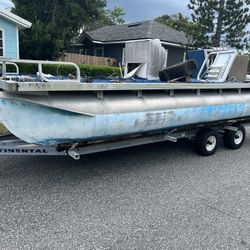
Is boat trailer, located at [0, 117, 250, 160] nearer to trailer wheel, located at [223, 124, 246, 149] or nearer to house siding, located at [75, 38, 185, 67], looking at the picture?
trailer wheel, located at [223, 124, 246, 149]

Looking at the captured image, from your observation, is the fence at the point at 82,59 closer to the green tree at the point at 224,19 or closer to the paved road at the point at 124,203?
the green tree at the point at 224,19

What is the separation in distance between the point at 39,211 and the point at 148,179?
70.9 inches

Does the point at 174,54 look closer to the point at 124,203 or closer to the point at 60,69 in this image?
the point at 60,69

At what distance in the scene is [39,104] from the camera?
3.71m

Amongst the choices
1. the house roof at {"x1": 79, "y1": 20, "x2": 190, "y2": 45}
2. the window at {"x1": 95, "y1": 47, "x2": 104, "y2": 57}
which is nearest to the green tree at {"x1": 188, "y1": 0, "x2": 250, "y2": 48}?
the house roof at {"x1": 79, "y1": 20, "x2": 190, "y2": 45}

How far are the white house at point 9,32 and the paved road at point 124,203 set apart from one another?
39.0 ft

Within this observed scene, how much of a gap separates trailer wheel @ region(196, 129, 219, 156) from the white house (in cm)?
1217

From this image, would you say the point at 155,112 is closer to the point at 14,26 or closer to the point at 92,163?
the point at 92,163

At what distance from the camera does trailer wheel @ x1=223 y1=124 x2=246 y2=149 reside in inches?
267

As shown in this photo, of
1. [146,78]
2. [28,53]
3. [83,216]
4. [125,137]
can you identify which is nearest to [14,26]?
[28,53]

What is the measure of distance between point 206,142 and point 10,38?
13.1m

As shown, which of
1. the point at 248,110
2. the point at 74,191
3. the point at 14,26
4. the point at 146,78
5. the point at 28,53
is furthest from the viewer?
the point at 28,53

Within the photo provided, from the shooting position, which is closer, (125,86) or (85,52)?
(125,86)

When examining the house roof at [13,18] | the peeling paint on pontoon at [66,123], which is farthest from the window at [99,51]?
the peeling paint on pontoon at [66,123]
